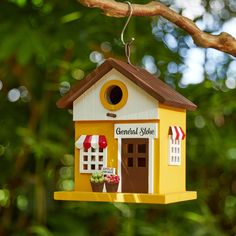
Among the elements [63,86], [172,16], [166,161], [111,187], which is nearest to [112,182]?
[111,187]

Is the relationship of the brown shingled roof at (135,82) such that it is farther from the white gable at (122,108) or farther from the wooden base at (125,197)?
the wooden base at (125,197)

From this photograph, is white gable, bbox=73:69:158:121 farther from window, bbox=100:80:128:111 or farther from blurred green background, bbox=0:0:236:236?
blurred green background, bbox=0:0:236:236

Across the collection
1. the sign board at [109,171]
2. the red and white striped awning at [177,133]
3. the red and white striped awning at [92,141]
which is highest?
the red and white striped awning at [177,133]

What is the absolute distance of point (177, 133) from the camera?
1.22 metres

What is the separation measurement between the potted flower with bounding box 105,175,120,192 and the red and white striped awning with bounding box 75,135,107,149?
0.07 metres

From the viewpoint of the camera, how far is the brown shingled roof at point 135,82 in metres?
1.14

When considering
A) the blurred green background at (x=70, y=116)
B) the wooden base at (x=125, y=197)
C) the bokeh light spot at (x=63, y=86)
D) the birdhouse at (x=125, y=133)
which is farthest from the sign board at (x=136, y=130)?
the bokeh light spot at (x=63, y=86)

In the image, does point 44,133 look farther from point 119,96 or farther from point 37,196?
point 119,96

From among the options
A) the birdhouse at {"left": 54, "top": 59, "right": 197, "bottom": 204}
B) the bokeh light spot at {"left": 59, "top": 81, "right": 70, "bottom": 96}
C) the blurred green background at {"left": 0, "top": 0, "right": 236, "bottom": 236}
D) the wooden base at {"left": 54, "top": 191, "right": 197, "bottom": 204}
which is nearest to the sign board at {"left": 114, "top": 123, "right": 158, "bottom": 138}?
the birdhouse at {"left": 54, "top": 59, "right": 197, "bottom": 204}

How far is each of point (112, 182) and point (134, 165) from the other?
0.18 ft

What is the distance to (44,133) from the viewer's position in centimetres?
211

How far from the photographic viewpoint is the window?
1.18 meters

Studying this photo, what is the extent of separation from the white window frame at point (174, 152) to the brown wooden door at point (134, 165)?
2.5 inches

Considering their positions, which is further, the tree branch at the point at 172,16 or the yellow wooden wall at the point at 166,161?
the yellow wooden wall at the point at 166,161
